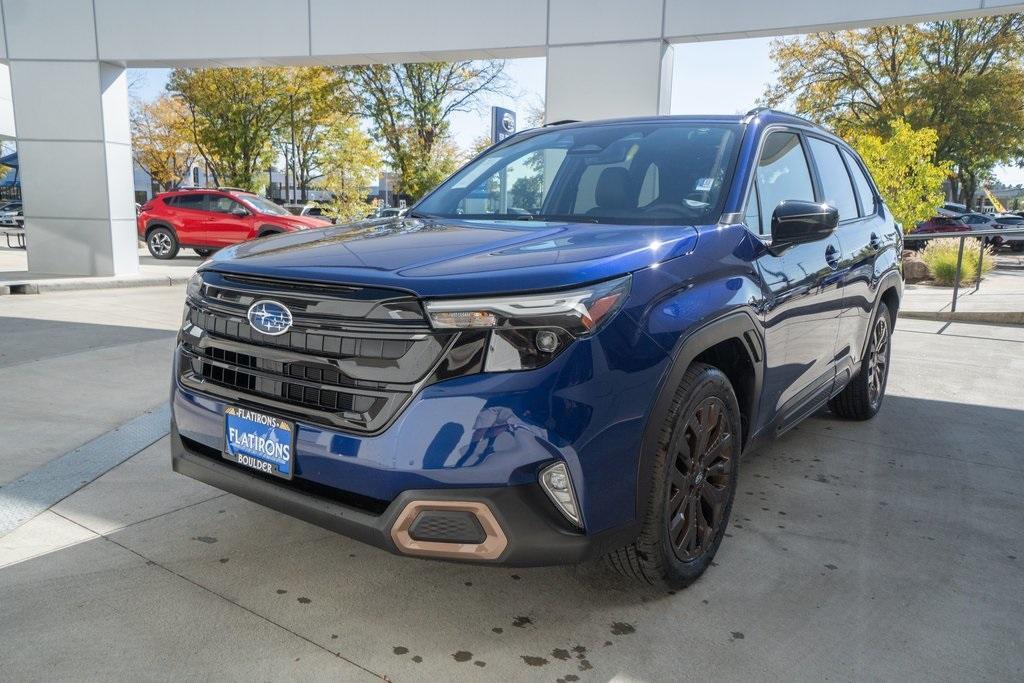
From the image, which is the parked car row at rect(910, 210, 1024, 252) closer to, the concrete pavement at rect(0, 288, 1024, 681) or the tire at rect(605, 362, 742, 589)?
the concrete pavement at rect(0, 288, 1024, 681)

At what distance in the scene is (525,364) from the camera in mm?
2129

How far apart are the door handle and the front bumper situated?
198 centimetres

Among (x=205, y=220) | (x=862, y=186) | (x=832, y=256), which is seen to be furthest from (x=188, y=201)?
(x=832, y=256)

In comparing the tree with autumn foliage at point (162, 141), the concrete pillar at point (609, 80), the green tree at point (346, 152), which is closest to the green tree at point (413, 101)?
the green tree at point (346, 152)

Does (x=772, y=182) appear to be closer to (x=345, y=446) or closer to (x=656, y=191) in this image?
(x=656, y=191)

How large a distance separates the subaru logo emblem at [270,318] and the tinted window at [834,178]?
9.37 ft

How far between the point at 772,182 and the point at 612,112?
6644mm

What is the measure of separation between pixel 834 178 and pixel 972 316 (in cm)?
755

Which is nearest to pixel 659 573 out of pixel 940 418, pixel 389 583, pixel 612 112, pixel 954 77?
pixel 389 583

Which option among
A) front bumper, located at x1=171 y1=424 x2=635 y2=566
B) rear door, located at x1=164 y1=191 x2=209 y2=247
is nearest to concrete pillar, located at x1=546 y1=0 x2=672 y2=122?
front bumper, located at x1=171 y1=424 x2=635 y2=566

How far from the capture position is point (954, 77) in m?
33.1

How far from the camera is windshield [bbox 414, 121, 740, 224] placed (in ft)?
10.2

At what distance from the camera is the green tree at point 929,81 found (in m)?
32.8

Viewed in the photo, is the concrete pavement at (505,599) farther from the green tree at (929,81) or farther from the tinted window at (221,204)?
the green tree at (929,81)
